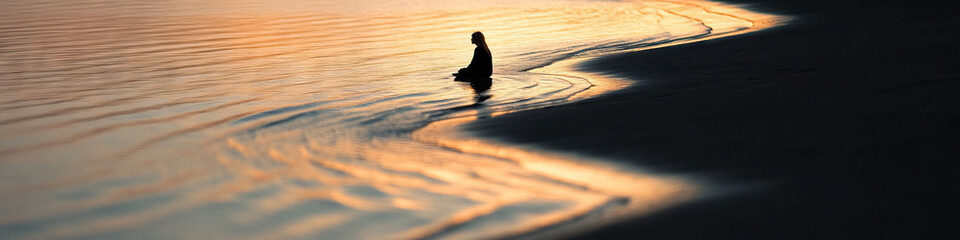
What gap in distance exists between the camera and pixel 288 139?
9.38 meters

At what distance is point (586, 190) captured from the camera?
21.8ft

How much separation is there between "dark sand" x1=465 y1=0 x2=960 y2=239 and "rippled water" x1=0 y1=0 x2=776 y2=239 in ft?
1.73

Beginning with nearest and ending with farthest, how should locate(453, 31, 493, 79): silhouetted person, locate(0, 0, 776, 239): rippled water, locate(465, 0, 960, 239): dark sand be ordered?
locate(465, 0, 960, 239): dark sand, locate(0, 0, 776, 239): rippled water, locate(453, 31, 493, 79): silhouetted person

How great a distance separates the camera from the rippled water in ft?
20.6

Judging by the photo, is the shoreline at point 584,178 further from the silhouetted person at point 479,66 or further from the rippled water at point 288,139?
the silhouetted person at point 479,66

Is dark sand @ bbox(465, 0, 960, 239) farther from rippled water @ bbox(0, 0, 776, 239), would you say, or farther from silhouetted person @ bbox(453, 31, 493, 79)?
silhouetted person @ bbox(453, 31, 493, 79)

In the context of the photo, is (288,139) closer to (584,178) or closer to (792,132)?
(584,178)

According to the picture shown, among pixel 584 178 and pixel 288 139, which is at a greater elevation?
pixel 288 139

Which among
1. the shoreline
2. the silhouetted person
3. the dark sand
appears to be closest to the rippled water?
the shoreline

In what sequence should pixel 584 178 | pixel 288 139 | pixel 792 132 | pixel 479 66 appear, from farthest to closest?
pixel 479 66 → pixel 288 139 → pixel 792 132 → pixel 584 178

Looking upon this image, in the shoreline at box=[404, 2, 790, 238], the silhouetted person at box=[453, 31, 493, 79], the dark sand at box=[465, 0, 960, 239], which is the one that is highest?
the silhouetted person at box=[453, 31, 493, 79]

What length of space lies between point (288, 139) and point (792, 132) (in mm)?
4883

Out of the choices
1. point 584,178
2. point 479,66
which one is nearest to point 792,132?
point 584,178

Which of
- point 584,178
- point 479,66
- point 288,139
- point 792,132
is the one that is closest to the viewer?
point 584,178
